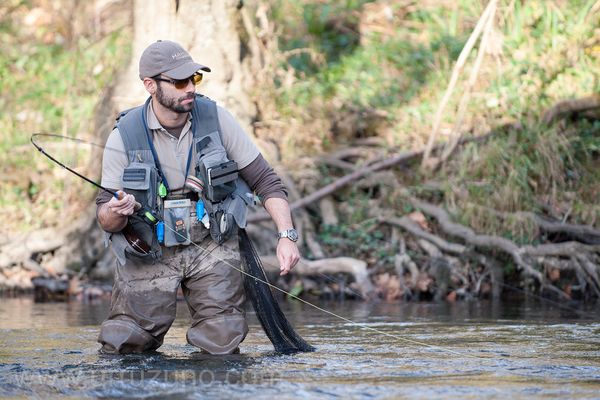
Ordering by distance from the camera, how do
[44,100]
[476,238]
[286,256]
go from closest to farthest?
[286,256] < [476,238] < [44,100]

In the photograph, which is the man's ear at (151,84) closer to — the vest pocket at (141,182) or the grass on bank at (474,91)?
the vest pocket at (141,182)

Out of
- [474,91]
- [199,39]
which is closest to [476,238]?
[474,91]

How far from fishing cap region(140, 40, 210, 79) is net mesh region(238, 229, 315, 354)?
0.86m

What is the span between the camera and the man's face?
199 inches

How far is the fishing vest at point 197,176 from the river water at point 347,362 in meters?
0.62

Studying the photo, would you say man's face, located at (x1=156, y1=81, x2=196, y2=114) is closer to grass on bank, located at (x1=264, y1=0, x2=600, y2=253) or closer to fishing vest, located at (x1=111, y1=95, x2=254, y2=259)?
fishing vest, located at (x1=111, y1=95, x2=254, y2=259)

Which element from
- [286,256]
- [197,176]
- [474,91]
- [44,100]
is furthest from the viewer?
[44,100]

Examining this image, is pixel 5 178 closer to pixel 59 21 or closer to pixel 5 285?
pixel 5 285

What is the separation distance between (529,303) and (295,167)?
2.80m

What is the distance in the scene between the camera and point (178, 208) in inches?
203

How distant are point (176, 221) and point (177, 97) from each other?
593mm

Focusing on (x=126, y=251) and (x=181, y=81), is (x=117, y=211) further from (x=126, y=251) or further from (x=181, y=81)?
(x=181, y=81)

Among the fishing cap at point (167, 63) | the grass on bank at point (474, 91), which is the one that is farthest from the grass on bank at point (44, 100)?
the fishing cap at point (167, 63)

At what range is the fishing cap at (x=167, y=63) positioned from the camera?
5039 mm
